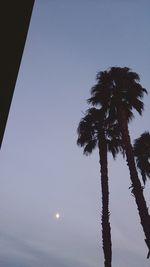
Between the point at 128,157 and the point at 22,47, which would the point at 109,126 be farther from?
the point at 22,47

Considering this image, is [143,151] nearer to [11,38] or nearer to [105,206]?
[105,206]

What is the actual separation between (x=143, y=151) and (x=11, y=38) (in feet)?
69.0

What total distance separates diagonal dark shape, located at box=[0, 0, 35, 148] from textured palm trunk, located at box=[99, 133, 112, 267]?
57.2ft

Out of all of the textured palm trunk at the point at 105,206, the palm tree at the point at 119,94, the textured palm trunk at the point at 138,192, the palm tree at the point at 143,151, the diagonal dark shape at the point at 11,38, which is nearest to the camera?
the diagonal dark shape at the point at 11,38

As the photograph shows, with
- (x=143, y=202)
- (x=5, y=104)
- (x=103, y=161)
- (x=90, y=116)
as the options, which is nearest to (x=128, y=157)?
(x=143, y=202)

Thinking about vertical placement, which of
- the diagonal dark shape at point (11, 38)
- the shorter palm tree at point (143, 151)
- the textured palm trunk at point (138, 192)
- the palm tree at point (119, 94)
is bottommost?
the diagonal dark shape at point (11, 38)

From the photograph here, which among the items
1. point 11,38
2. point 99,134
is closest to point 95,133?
point 99,134

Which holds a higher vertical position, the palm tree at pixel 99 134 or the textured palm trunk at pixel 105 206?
the palm tree at pixel 99 134

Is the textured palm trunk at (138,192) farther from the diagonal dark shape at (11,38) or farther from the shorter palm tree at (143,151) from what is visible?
the diagonal dark shape at (11,38)

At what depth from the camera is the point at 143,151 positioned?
Result: 2239 cm

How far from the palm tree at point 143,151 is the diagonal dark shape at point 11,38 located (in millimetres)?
20763

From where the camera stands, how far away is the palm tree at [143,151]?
22406 millimetres

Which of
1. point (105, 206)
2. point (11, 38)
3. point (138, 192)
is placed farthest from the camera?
point (105, 206)

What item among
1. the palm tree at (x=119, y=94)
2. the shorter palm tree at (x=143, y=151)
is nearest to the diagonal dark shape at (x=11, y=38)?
the palm tree at (x=119, y=94)
